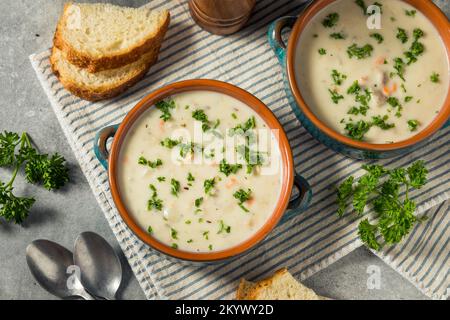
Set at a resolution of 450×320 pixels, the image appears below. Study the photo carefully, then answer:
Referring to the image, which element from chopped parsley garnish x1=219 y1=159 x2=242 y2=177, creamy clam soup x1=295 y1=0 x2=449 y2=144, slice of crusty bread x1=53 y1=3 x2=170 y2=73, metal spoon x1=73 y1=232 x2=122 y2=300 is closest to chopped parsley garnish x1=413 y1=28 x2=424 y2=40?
creamy clam soup x1=295 y1=0 x2=449 y2=144

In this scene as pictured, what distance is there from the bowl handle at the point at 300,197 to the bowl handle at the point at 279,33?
52 centimetres

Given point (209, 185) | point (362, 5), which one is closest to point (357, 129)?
point (362, 5)

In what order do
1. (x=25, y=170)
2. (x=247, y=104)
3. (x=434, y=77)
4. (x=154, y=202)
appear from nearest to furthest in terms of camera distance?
(x=154, y=202) < (x=247, y=104) < (x=434, y=77) < (x=25, y=170)

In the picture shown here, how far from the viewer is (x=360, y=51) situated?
2.56m

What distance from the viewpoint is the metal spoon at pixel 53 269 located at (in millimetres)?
2645

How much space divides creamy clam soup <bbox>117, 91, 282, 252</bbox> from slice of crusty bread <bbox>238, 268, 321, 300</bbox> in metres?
0.34

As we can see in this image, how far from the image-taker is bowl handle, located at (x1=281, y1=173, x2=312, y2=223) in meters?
2.53

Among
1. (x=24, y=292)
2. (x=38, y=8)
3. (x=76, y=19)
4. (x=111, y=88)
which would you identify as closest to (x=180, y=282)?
(x=24, y=292)

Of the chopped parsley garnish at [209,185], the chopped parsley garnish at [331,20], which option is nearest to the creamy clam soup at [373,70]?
the chopped parsley garnish at [331,20]

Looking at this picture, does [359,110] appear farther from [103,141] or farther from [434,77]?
[103,141]

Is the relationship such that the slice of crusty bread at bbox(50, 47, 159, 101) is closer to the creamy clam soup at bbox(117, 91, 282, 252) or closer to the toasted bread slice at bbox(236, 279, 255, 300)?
the creamy clam soup at bbox(117, 91, 282, 252)

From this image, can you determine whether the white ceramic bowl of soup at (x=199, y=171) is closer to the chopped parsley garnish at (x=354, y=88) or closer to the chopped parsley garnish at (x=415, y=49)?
A: the chopped parsley garnish at (x=354, y=88)

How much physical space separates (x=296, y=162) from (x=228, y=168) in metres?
0.45

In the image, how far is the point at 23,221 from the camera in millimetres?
2725
